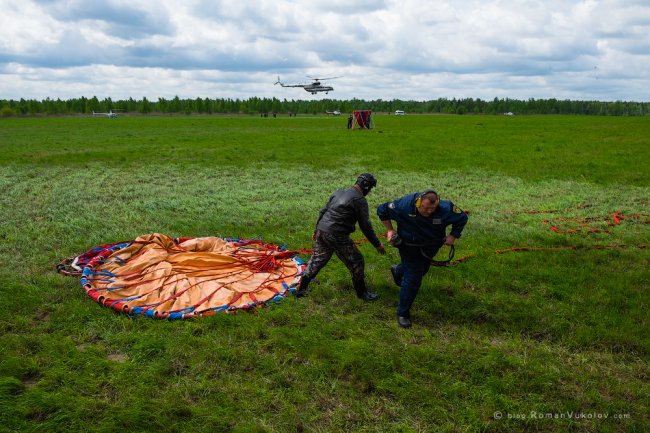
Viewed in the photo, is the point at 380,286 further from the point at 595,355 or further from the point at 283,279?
the point at 595,355

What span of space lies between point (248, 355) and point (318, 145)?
24072 mm

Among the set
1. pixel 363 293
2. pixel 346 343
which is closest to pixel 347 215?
pixel 363 293

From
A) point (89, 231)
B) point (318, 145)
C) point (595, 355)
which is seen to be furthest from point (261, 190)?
point (318, 145)

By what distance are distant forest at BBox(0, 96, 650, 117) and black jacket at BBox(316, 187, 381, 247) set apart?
11375 centimetres

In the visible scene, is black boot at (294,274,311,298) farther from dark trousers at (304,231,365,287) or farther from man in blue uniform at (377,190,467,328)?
man in blue uniform at (377,190,467,328)

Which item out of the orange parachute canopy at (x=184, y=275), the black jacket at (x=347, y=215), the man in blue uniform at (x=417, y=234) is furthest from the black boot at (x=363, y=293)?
the orange parachute canopy at (x=184, y=275)

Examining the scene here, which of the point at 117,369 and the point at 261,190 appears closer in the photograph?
the point at 117,369

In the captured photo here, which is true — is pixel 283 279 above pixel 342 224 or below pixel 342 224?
below

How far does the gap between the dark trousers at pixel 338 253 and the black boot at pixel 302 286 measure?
55 mm

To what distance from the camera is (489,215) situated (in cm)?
1161

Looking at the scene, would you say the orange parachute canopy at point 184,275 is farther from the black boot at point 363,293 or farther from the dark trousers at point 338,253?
the black boot at point 363,293

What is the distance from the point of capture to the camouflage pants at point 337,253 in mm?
6523

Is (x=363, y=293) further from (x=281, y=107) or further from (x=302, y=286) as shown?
(x=281, y=107)

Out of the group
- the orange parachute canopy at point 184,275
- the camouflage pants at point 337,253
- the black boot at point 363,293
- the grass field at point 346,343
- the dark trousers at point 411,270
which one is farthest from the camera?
the black boot at point 363,293
